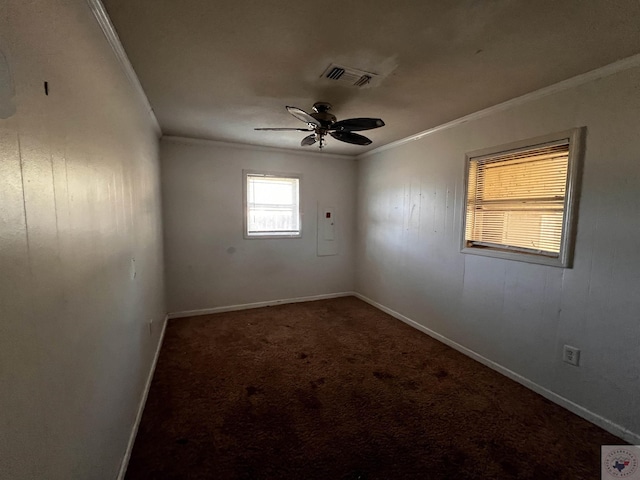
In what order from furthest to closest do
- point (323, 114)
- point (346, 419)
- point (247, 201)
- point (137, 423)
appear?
1. point (247, 201)
2. point (323, 114)
3. point (346, 419)
4. point (137, 423)

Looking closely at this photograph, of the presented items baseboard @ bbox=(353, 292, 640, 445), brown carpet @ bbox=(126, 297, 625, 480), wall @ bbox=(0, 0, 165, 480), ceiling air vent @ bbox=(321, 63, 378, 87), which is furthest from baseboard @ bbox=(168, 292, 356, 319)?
ceiling air vent @ bbox=(321, 63, 378, 87)

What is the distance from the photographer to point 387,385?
2.38 metres

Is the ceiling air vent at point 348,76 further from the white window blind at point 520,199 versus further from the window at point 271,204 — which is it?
the window at point 271,204

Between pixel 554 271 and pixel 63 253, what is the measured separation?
3.06m

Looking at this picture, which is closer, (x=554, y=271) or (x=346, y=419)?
(x=346, y=419)

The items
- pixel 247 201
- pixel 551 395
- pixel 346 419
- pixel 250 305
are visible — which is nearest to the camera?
pixel 346 419

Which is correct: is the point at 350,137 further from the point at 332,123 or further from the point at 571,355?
the point at 571,355

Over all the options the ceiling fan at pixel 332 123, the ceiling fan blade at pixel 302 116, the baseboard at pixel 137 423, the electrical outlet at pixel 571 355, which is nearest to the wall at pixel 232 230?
the baseboard at pixel 137 423

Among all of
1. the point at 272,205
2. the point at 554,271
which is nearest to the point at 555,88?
the point at 554,271

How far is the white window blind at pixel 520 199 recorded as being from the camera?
7.27ft

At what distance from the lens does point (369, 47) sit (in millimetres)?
A: 1676

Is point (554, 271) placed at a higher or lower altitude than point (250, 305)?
higher

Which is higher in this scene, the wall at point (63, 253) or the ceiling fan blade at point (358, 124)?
the ceiling fan blade at point (358, 124)

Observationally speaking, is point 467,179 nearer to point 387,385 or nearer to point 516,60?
point 516,60
